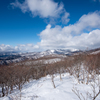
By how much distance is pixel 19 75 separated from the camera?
15242 mm

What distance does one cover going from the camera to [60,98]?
5707 mm

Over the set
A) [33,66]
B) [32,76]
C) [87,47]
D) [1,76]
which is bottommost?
[32,76]

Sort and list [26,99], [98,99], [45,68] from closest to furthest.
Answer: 1. [98,99]
2. [26,99]
3. [45,68]

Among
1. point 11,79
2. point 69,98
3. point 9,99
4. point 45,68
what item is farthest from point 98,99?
point 45,68

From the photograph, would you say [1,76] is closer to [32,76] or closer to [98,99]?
[32,76]

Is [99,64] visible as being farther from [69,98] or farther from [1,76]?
[1,76]

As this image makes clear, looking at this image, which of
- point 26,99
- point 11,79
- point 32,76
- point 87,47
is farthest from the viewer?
point 32,76

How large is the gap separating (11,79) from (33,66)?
13398mm

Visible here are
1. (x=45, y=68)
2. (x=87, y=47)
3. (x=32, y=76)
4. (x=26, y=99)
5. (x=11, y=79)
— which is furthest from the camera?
(x=45, y=68)

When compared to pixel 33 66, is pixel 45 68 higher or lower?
lower

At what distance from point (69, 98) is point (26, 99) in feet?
13.2

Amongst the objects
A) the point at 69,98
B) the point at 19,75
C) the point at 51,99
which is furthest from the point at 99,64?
the point at 19,75

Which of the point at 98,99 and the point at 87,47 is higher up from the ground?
the point at 87,47

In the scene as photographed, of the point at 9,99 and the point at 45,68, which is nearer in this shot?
the point at 9,99
